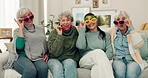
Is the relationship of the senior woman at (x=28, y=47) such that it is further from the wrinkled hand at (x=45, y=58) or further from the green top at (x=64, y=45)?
the green top at (x=64, y=45)

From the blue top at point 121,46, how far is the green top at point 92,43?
81 millimetres

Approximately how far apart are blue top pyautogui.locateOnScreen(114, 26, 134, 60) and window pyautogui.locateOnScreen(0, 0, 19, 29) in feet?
7.29

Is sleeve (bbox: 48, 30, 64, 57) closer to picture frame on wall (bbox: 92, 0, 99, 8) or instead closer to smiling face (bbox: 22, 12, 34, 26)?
smiling face (bbox: 22, 12, 34, 26)

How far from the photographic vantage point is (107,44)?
282 cm

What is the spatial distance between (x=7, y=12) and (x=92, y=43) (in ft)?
6.91

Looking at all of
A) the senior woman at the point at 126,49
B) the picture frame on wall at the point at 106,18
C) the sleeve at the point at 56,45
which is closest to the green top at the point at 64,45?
the sleeve at the point at 56,45

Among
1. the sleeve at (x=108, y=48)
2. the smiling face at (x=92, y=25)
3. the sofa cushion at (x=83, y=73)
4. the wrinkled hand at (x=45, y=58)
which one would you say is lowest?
the sofa cushion at (x=83, y=73)

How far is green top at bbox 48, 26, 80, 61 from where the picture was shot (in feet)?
8.79

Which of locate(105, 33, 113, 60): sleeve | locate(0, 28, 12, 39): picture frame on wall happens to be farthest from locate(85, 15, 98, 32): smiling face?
locate(0, 28, 12, 39): picture frame on wall

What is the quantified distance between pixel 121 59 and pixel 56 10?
2.54 meters

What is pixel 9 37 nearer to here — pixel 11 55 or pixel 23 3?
pixel 23 3

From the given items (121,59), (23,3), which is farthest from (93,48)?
(23,3)

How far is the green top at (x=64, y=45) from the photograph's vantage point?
8.79ft

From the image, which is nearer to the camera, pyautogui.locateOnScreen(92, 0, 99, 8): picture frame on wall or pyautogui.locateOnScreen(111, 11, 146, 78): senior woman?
pyautogui.locateOnScreen(111, 11, 146, 78): senior woman
